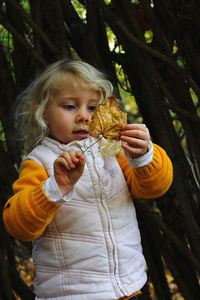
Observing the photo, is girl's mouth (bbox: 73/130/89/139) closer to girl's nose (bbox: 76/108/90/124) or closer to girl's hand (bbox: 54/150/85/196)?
girl's nose (bbox: 76/108/90/124)

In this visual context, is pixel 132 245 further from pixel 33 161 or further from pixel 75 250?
pixel 33 161

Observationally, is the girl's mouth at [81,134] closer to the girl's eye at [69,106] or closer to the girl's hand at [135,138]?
the girl's eye at [69,106]

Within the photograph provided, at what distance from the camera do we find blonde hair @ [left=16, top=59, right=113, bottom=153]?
53.3 inches

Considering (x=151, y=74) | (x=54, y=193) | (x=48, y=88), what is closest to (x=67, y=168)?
(x=54, y=193)

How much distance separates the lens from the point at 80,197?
1219 millimetres

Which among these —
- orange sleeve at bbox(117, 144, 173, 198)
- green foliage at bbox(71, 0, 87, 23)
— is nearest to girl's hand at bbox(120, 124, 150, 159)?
orange sleeve at bbox(117, 144, 173, 198)

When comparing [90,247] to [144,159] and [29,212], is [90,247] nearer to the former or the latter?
[29,212]

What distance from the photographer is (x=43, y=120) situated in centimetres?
137

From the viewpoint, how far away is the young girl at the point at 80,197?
3.51ft

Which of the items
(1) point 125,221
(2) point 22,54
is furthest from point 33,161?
(2) point 22,54

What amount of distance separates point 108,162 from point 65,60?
0.53 metres

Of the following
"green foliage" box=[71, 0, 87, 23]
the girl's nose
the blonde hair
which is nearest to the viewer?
the girl's nose

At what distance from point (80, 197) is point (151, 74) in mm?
709

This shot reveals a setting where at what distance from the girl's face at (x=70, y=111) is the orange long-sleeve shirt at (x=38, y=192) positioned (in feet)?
0.57
